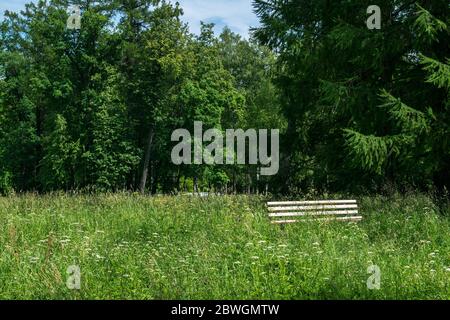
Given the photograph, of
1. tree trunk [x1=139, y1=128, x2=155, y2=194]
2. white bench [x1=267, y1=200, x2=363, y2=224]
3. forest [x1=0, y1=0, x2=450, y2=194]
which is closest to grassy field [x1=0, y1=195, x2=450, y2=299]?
Answer: white bench [x1=267, y1=200, x2=363, y2=224]

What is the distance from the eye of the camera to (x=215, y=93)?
37.9m

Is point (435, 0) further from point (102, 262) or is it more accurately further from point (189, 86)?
point (189, 86)

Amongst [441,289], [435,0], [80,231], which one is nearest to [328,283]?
[441,289]

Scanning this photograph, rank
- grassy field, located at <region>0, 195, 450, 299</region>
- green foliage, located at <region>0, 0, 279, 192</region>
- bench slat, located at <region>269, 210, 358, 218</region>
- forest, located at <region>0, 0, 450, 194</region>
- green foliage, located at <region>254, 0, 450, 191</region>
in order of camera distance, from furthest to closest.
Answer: green foliage, located at <region>0, 0, 279, 192</region>, forest, located at <region>0, 0, 450, 194</region>, green foliage, located at <region>254, 0, 450, 191</region>, bench slat, located at <region>269, 210, 358, 218</region>, grassy field, located at <region>0, 195, 450, 299</region>

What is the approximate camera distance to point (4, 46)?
40.1 metres

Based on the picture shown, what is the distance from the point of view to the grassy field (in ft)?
19.2

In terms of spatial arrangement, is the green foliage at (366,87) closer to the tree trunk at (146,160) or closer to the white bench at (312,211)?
the white bench at (312,211)

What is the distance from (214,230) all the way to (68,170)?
28365mm

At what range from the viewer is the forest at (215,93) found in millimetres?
13062

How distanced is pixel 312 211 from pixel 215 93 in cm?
2832

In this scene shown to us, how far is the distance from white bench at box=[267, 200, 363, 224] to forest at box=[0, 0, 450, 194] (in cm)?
204

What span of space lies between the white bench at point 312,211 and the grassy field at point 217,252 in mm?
251

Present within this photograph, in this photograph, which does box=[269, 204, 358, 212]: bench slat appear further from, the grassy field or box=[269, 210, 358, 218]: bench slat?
the grassy field

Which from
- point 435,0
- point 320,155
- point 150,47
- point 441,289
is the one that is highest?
point 150,47
